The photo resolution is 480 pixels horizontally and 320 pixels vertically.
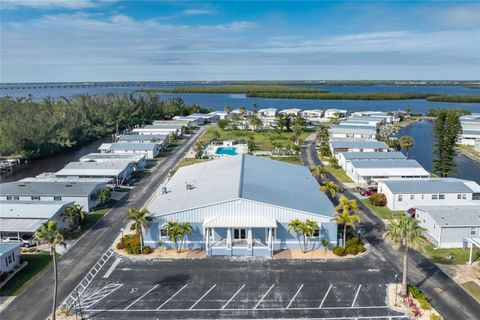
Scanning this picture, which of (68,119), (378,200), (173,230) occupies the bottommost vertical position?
(378,200)

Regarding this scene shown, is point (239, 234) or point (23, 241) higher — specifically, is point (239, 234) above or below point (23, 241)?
above

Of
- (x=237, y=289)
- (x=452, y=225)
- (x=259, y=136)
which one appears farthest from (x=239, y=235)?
(x=259, y=136)

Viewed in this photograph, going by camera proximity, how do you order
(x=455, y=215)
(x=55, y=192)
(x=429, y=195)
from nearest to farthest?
(x=455, y=215), (x=55, y=192), (x=429, y=195)

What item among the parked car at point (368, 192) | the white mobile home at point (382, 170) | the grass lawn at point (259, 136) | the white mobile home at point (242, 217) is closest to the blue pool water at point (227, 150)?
the grass lawn at point (259, 136)

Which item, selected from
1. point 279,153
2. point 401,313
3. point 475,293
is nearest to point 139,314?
point 401,313

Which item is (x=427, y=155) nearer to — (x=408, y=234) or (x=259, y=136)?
(x=259, y=136)

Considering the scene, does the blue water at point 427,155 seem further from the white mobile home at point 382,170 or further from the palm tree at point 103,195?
the palm tree at point 103,195

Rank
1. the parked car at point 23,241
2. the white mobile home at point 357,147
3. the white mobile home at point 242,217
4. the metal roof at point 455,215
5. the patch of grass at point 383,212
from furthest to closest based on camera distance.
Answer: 1. the white mobile home at point 357,147
2. the patch of grass at point 383,212
3. the parked car at point 23,241
4. the metal roof at point 455,215
5. the white mobile home at point 242,217

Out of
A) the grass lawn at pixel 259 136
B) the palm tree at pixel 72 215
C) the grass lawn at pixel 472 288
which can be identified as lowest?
the grass lawn at pixel 472 288
